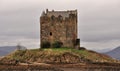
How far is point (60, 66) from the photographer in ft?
275

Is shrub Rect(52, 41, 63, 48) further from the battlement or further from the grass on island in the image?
the battlement

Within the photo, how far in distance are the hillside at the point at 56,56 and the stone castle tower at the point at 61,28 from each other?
5225mm

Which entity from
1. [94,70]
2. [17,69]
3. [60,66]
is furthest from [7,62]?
[94,70]

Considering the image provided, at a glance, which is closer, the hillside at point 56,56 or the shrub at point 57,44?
the hillside at point 56,56

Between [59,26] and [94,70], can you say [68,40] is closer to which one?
[59,26]

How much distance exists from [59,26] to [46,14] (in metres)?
3.59

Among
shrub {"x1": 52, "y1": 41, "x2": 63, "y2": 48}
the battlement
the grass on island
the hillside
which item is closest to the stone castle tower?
the battlement

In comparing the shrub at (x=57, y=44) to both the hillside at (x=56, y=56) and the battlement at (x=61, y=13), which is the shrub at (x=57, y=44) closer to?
the hillside at (x=56, y=56)

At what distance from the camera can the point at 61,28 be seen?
93.4 metres

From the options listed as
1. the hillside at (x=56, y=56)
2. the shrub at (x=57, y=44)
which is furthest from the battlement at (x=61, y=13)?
the hillside at (x=56, y=56)

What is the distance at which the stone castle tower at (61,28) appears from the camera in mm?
93125

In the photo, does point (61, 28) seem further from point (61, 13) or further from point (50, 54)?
point (50, 54)

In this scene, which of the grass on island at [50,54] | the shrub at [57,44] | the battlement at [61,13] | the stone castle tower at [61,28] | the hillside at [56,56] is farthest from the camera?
the battlement at [61,13]

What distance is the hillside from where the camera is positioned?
84.2 meters
